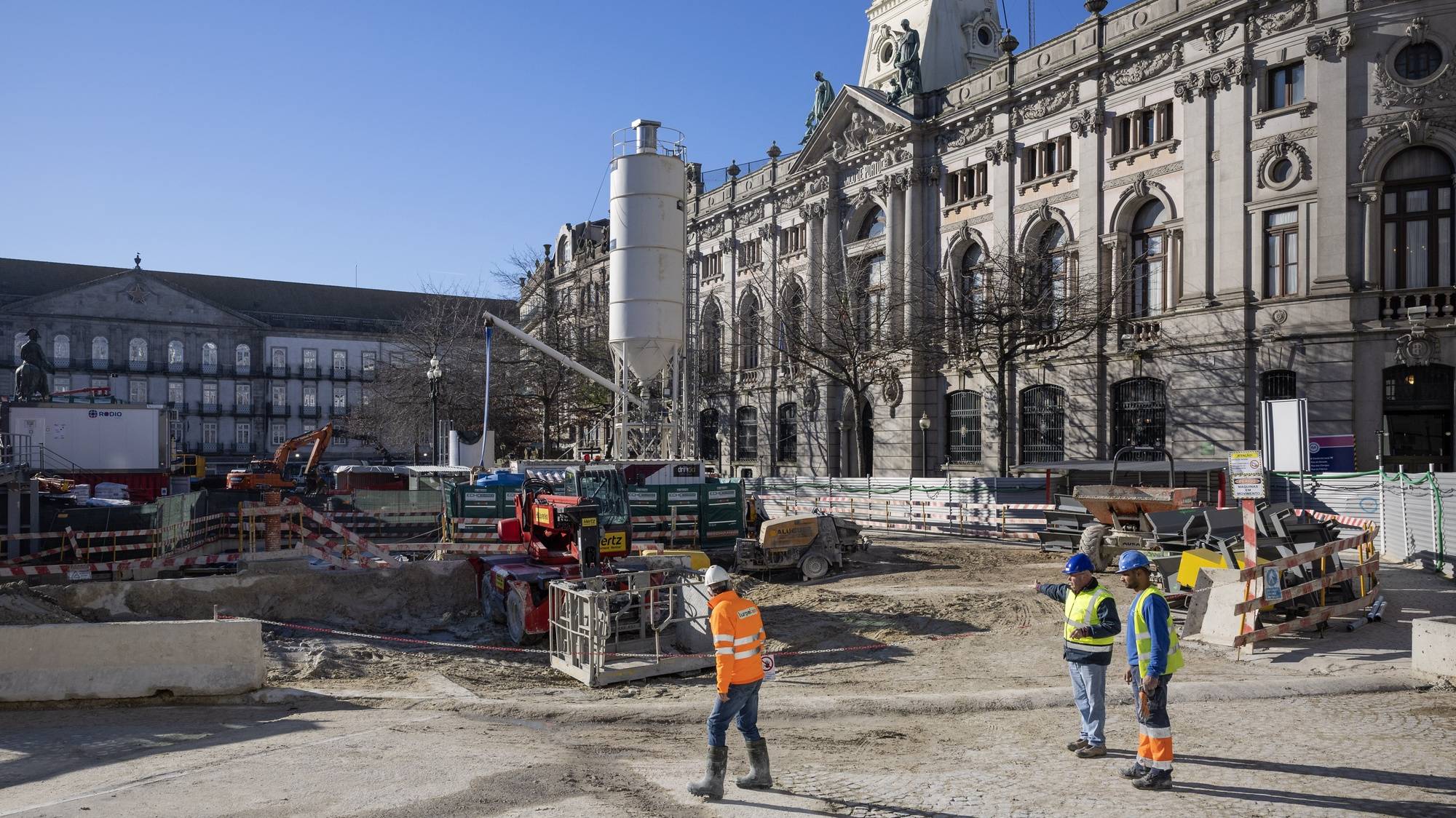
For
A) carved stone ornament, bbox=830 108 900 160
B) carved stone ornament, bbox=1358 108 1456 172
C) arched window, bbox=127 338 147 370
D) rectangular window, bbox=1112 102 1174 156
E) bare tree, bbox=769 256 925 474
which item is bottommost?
bare tree, bbox=769 256 925 474

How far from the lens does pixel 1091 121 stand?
110 ft

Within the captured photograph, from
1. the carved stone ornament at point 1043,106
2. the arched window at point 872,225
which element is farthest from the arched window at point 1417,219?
the arched window at point 872,225

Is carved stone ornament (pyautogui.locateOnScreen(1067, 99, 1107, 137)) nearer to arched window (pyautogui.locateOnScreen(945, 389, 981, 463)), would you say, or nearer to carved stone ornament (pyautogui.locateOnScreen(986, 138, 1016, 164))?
carved stone ornament (pyautogui.locateOnScreen(986, 138, 1016, 164))

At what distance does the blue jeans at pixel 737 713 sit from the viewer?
773 centimetres

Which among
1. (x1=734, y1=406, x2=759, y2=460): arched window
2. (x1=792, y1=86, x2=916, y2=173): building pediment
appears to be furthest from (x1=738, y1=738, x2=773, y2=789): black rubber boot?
(x1=734, y1=406, x2=759, y2=460): arched window

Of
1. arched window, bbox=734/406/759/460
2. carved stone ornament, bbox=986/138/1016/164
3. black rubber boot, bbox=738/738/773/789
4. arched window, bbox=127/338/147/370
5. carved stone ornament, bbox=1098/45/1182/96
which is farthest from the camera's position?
arched window, bbox=127/338/147/370

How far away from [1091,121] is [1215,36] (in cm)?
470

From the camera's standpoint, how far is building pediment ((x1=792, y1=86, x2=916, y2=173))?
136 ft

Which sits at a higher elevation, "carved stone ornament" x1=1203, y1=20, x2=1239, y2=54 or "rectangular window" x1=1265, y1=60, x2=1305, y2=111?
"carved stone ornament" x1=1203, y1=20, x2=1239, y2=54

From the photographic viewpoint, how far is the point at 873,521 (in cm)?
3209

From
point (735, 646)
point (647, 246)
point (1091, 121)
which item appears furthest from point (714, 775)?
point (1091, 121)

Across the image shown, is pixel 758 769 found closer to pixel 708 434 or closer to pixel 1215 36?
pixel 1215 36

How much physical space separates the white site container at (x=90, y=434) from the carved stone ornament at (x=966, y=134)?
2972 cm

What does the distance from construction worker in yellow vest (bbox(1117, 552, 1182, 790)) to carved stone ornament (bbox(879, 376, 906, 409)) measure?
3317 cm
